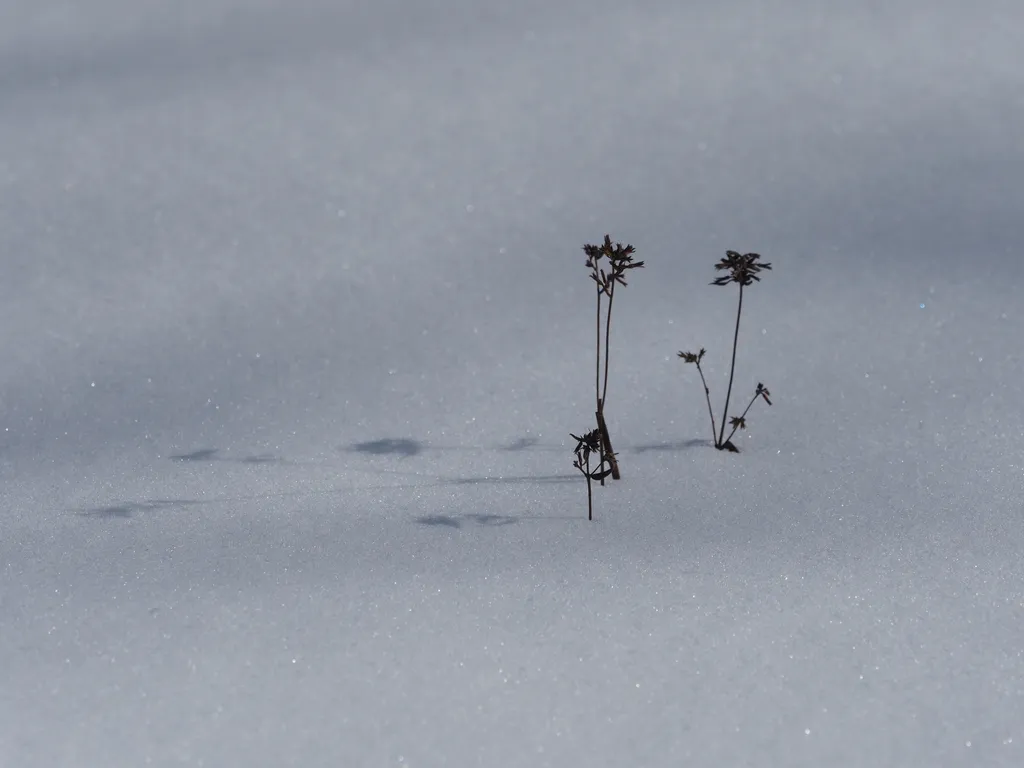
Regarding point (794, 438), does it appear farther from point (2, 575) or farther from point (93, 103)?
point (93, 103)

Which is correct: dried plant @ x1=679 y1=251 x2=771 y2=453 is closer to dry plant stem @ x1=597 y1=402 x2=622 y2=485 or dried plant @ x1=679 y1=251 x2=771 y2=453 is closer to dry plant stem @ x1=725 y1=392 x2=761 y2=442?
dry plant stem @ x1=725 y1=392 x2=761 y2=442

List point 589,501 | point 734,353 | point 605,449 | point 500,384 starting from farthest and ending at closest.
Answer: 1. point 500,384
2. point 734,353
3. point 605,449
4. point 589,501

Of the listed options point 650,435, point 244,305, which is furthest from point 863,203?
point 244,305

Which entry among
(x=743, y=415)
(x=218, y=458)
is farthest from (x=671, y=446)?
(x=218, y=458)

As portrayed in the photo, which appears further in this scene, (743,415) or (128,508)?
(743,415)

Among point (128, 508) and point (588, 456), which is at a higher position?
point (588, 456)

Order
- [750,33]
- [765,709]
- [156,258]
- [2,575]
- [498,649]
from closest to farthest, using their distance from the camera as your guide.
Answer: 1. [765,709]
2. [498,649]
3. [2,575]
4. [156,258]
5. [750,33]

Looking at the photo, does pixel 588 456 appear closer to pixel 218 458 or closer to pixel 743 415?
pixel 743 415

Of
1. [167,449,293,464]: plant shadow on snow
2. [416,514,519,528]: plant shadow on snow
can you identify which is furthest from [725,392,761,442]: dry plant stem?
[167,449,293,464]: plant shadow on snow
